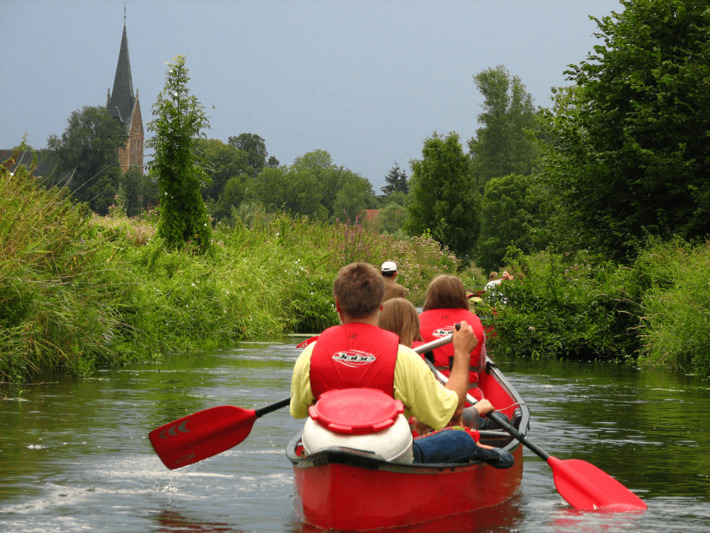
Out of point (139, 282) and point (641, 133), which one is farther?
point (641, 133)

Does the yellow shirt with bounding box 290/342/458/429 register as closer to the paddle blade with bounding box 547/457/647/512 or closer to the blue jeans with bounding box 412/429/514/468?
the blue jeans with bounding box 412/429/514/468

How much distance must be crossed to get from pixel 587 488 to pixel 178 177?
18516mm

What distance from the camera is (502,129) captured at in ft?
274

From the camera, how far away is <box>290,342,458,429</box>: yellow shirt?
5961 millimetres

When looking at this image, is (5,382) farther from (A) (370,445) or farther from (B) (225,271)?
(B) (225,271)

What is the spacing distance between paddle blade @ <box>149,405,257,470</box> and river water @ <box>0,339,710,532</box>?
0.67ft

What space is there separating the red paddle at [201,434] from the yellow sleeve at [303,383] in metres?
1.62

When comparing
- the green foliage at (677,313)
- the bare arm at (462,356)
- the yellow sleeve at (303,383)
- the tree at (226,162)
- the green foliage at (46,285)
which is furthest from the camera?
the tree at (226,162)

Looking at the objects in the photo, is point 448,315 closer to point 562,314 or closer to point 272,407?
point 272,407

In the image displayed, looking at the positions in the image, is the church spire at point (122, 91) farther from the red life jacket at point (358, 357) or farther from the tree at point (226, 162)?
the red life jacket at point (358, 357)

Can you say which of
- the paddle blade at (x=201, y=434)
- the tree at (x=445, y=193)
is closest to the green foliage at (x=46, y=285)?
the paddle blade at (x=201, y=434)

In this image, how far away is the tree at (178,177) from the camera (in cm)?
2403

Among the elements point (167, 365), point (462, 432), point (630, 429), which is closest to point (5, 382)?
point (167, 365)

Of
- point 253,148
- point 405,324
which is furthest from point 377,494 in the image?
point 253,148
